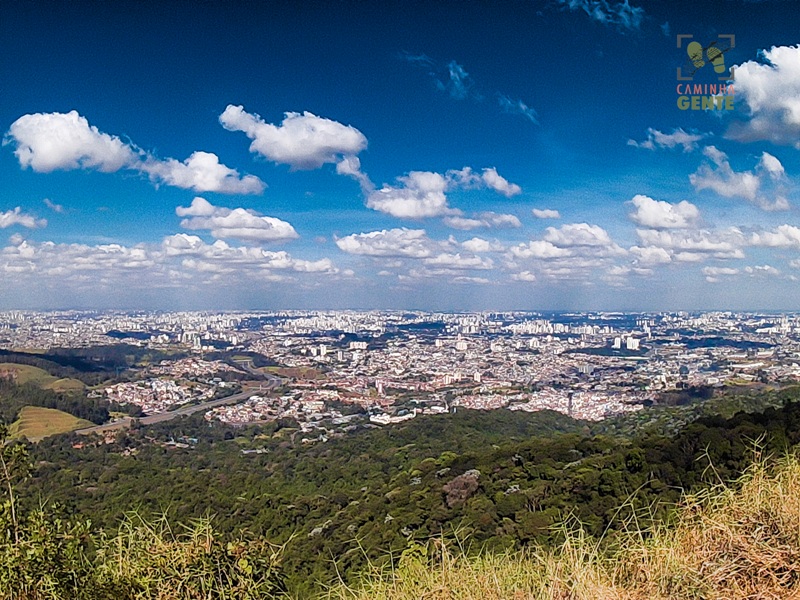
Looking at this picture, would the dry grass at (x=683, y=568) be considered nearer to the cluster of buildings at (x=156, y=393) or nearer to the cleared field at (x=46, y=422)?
the cleared field at (x=46, y=422)

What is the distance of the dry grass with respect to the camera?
2.18 meters

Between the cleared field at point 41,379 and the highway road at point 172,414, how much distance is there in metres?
6.46

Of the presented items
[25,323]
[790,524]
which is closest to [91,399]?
[790,524]

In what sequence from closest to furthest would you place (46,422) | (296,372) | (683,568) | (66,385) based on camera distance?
(683,568) < (46,422) < (66,385) < (296,372)

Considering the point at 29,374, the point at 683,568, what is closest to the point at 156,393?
the point at 29,374

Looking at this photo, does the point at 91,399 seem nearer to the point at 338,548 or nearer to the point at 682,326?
the point at 338,548

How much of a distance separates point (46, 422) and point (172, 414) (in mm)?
6587

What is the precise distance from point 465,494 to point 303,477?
341 inches

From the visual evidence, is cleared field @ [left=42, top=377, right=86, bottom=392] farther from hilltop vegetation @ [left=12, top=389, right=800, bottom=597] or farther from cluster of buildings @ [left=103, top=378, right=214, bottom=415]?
hilltop vegetation @ [left=12, top=389, right=800, bottom=597]

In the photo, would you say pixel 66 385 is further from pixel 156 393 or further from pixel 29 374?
pixel 156 393

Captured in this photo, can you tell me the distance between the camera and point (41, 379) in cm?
3541

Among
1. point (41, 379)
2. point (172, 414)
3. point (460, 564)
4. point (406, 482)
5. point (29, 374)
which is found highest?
point (460, 564)

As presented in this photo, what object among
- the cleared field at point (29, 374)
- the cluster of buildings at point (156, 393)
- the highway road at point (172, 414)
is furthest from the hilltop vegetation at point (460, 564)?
the cleared field at point (29, 374)

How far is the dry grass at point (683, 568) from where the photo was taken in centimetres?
218
